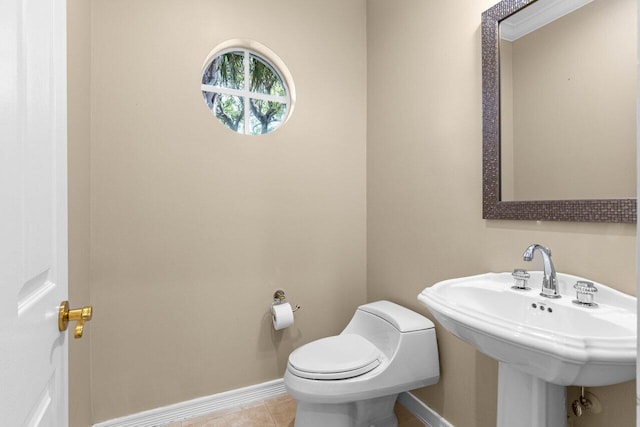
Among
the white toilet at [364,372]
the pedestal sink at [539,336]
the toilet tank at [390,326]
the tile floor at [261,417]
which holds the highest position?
the pedestal sink at [539,336]

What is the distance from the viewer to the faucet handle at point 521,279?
115 centimetres

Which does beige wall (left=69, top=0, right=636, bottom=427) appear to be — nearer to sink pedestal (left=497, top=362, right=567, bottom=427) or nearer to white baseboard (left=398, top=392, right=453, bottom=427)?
white baseboard (left=398, top=392, right=453, bottom=427)

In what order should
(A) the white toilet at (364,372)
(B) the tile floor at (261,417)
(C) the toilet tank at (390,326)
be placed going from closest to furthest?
(A) the white toilet at (364,372) → (C) the toilet tank at (390,326) → (B) the tile floor at (261,417)

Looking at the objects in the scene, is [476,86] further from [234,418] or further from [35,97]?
[234,418]

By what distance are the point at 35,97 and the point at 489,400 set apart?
5.84 feet

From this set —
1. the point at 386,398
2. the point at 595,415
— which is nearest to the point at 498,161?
the point at 595,415

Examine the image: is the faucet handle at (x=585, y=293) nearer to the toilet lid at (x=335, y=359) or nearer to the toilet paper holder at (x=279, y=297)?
the toilet lid at (x=335, y=359)

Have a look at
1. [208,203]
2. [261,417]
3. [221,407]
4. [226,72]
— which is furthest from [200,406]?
[226,72]

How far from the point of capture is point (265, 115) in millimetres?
2061

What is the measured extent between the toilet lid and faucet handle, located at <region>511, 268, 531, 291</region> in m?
0.71

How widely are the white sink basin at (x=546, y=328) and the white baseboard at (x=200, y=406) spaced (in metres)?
1.30

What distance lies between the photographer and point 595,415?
3.39 feet

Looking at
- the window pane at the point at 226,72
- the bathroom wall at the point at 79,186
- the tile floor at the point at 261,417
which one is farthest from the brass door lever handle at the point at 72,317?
the window pane at the point at 226,72

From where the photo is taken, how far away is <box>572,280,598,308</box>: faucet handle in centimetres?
97
